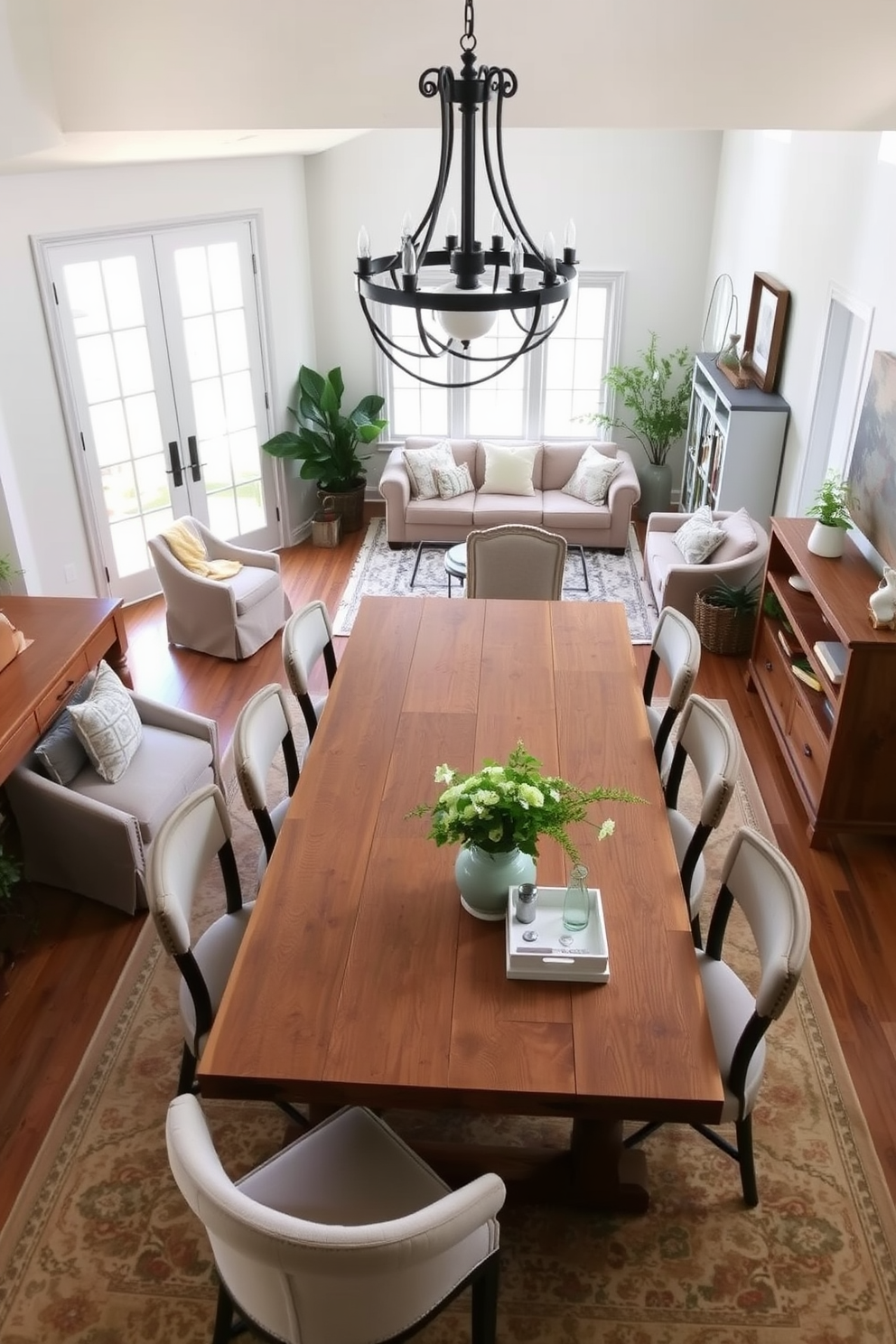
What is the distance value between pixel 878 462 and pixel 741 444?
5.70 feet

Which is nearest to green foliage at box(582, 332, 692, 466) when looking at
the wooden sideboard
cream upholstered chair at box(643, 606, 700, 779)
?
cream upholstered chair at box(643, 606, 700, 779)

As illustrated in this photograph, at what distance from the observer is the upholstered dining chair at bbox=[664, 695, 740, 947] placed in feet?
9.46

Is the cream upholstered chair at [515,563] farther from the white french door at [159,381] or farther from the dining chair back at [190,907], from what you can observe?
the white french door at [159,381]

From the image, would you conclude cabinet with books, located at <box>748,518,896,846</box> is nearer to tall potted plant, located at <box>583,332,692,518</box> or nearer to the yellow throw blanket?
tall potted plant, located at <box>583,332,692,518</box>

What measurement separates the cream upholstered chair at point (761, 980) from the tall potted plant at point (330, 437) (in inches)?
200

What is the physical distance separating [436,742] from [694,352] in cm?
559

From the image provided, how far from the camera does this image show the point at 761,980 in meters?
2.66

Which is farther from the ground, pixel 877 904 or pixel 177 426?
pixel 177 426

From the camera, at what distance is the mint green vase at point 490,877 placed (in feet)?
8.21

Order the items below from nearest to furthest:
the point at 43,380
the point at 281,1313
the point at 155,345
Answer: the point at 281,1313 < the point at 43,380 < the point at 155,345

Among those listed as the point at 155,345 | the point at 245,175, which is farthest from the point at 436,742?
the point at 245,175

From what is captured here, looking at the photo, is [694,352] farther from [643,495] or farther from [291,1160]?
[291,1160]

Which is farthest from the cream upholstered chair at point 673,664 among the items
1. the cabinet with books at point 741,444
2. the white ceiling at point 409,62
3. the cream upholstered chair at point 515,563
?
the cabinet with books at point 741,444

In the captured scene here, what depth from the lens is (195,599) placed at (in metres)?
5.75
